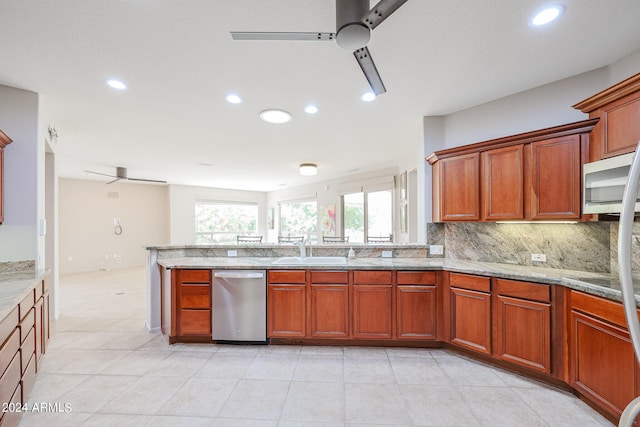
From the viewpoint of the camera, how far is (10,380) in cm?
159

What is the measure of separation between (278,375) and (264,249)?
1.57 m

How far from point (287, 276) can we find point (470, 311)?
5.86 feet

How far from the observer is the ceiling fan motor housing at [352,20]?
4.84 ft

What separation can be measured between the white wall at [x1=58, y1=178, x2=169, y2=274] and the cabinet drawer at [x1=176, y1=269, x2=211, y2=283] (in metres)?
4.88

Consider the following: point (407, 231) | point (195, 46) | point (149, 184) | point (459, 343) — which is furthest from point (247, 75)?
point (149, 184)

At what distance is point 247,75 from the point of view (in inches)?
95.7

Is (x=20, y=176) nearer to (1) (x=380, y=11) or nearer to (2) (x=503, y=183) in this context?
(1) (x=380, y=11)

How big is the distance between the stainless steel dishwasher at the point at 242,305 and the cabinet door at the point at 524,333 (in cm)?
220

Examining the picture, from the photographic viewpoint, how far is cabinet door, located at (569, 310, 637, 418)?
5.46 feet

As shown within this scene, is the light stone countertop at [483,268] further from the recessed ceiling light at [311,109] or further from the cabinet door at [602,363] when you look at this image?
the recessed ceiling light at [311,109]

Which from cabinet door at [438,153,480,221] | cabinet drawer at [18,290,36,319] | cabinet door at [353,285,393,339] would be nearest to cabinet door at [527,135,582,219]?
cabinet door at [438,153,480,221]

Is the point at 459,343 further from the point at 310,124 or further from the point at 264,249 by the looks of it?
the point at 310,124

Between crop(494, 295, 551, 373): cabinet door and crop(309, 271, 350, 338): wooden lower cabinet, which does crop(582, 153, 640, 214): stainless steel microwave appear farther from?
crop(309, 271, 350, 338): wooden lower cabinet

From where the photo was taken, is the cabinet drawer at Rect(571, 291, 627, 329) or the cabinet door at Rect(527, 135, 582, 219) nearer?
the cabinet drawer at Rect(571, 291, 627, 329)
